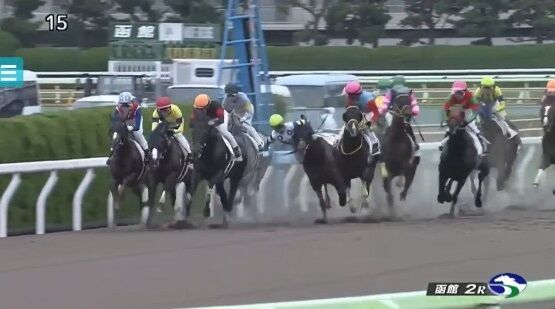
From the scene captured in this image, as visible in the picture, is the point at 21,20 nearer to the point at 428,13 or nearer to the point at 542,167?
the point at 428,13

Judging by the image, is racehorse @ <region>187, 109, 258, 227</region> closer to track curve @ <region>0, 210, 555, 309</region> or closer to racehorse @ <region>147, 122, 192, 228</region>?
racehorse @ <region>147, 122, 192, 228</region>

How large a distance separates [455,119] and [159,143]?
3282mm

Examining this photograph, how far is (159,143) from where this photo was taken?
12.0 meters

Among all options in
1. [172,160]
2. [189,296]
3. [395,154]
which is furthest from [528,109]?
[189,296]

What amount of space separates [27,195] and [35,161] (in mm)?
512

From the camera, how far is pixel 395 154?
13.0 m

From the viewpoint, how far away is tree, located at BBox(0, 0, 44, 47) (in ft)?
110

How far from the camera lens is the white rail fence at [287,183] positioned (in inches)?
467

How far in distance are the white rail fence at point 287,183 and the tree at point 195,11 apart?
2077 centimetres

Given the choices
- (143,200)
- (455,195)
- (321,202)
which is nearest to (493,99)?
(455,195)

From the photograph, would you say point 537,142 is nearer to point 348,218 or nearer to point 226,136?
point 348,218

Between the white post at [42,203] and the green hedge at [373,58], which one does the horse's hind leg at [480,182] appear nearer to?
the white post at [42,203]

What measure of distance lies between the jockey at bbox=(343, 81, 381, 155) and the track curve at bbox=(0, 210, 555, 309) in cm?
112

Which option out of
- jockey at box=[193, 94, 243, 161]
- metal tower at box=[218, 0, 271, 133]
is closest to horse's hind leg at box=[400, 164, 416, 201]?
jockey at box=[193, 94, 243, 161]
